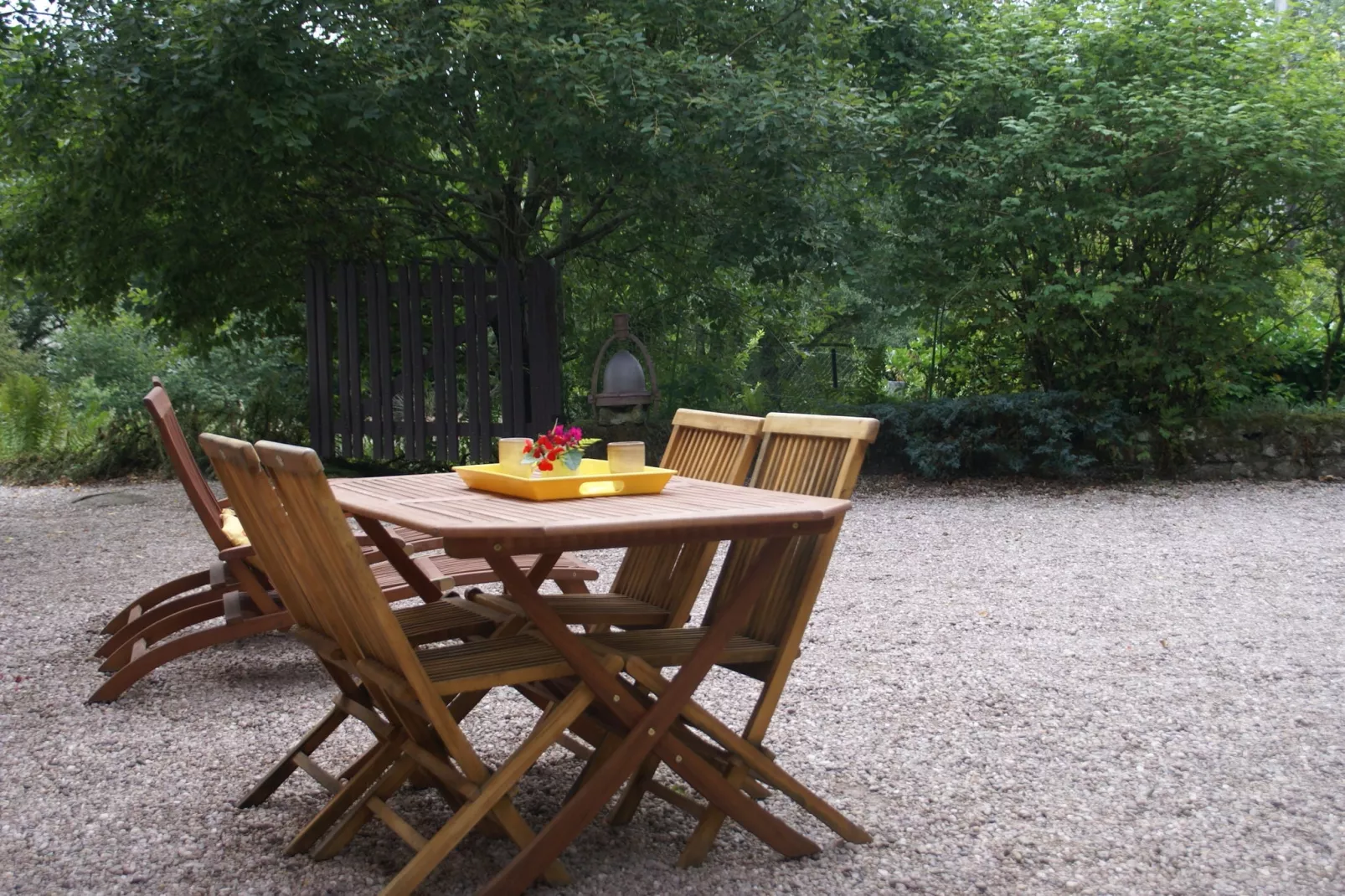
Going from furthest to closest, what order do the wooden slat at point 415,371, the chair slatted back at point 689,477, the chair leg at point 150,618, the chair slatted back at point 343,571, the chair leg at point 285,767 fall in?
1. the wooden slat at point 415,371
2. the chair leg at point 150,618
3. the chair slatted back at point 689,477
4. the chair leg at point 285,767
5. the chair slatted back at point 343,571

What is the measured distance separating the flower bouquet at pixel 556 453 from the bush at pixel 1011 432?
6271 millimetres

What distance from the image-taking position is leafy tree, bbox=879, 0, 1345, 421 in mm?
8438

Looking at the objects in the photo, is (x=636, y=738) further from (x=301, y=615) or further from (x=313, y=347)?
(x=313, y=347)

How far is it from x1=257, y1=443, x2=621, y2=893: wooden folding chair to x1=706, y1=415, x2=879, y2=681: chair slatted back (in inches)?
20.2

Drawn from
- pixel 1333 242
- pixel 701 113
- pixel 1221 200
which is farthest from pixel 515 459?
pixel 1333 242

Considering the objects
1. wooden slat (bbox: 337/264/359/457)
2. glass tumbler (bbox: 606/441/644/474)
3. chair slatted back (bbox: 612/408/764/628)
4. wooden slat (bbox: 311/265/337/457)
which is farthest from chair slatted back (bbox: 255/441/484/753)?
wooden slat (bbox: 311/265/337/457)

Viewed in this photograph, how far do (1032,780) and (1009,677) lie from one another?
3.37ft

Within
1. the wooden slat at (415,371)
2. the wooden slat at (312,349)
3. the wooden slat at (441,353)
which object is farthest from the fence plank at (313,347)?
the wooden slat at (441,353)

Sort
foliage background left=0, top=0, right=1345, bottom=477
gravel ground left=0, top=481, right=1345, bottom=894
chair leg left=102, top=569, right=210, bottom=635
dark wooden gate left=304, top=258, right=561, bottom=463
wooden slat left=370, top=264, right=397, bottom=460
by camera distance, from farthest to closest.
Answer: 1. wooden slat left=370, top=264, right=397, bottom=460
2. dark wooden gate left=304, top=258, right=561, bottom=463
3. foliage background left=0, top=0, right=1345, bottom=477
4. chair leg left=102, top=569, right=210, bottom=635
5. gravel ground left=0, top=481, right=1345, bottom=894

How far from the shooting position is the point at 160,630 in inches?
165

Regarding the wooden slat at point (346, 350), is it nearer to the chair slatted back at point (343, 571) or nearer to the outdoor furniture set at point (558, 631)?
the outdoor furniture set at point (558, 631)

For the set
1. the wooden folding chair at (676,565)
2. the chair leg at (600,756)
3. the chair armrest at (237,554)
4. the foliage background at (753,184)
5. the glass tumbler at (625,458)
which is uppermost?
the foliage background at (753,184)

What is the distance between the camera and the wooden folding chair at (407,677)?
221 cm

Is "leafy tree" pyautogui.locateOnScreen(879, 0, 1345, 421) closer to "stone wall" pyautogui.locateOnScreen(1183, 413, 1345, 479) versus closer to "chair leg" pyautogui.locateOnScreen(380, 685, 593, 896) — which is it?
"stone wall" pyautogui.locateOnScreen(1183, 413, 1345, 479)
